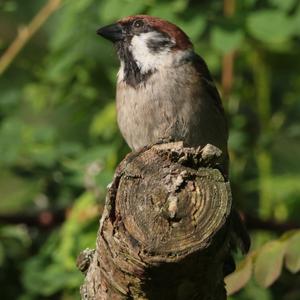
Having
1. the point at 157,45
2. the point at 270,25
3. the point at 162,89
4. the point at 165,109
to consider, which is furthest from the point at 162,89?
the point at 270,25

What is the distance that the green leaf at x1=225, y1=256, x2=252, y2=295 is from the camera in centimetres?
354

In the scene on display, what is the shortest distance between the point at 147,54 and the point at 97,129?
0.55 metres

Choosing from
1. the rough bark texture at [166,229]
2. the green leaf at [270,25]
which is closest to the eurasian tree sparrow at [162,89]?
the green leaf at [270,25]

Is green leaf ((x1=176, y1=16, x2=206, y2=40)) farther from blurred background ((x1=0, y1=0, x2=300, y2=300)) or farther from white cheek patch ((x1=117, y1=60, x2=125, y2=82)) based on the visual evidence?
white cheek patch ((x1=117, y1=60, x2=125, y2=82))

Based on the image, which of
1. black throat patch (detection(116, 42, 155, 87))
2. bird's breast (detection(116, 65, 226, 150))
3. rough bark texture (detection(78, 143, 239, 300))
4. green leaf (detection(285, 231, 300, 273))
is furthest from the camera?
black throat patch (detection(116, 42, 155, 87))

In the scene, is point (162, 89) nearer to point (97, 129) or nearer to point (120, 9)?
point (120, 9)

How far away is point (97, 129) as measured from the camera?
499cm

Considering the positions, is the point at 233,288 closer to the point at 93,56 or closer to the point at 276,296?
the point at 276,296

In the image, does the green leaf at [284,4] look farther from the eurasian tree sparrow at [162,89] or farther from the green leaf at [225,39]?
the eurasian tree sparrow at [162,89]

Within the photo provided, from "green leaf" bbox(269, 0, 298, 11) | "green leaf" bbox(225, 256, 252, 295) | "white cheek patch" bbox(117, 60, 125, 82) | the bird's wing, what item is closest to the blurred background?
"green leaf" bbox(269, 0, 298, 11)

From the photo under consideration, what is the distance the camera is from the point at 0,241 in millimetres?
5086

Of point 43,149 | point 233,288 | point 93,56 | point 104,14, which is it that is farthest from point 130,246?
point 93,56

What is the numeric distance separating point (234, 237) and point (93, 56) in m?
1.78

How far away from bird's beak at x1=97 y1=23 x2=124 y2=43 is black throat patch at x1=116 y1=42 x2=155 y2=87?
7 centimetres
